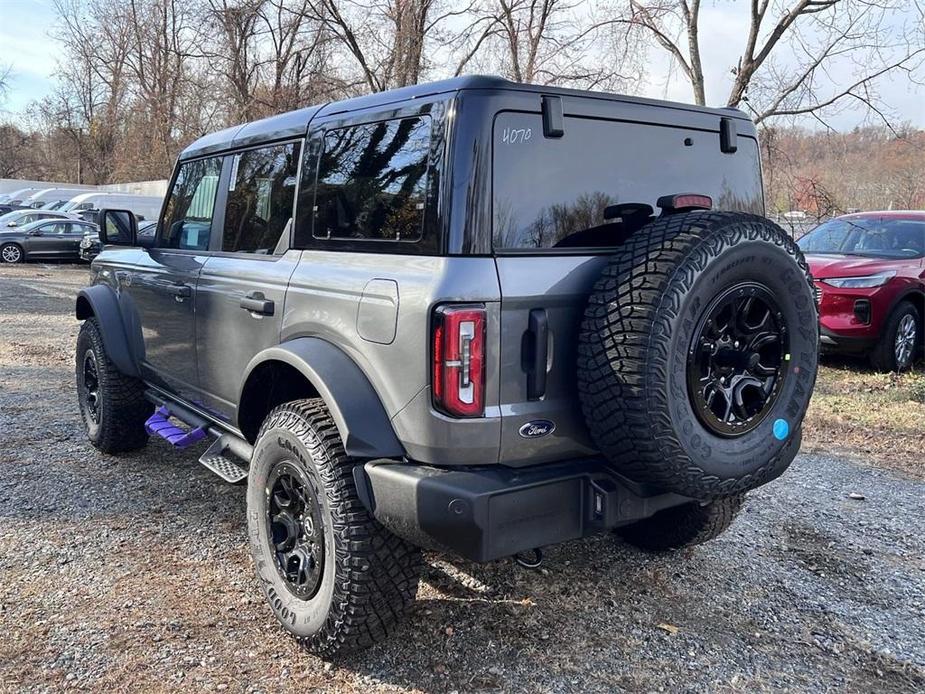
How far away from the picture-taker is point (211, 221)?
13.0ft

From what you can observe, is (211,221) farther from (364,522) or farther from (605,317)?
(605,317)

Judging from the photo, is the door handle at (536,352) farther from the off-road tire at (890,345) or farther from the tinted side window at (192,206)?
the off-road tire at (890,345)

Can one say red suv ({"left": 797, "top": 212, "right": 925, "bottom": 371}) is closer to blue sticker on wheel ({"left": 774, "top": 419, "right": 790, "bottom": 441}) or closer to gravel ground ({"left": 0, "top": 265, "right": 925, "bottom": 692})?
gravel ground ({"left": 0, "top": 265, "right": 925, "bottom": 692})

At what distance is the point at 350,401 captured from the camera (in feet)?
8.48

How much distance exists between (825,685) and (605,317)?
160 centimetres

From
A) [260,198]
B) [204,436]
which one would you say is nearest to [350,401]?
[260,198]

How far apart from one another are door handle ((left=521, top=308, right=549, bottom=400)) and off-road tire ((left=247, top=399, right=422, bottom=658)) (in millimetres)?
692

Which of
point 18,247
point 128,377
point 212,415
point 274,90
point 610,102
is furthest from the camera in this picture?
point 18,247

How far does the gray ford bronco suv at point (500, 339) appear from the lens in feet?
7.82

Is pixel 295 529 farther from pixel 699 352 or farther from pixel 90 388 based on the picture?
pixel 90 388

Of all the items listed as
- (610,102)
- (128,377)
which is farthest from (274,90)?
(610,102)

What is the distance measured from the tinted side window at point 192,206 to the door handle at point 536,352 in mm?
2186

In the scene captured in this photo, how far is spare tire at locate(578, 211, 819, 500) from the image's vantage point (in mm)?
2346

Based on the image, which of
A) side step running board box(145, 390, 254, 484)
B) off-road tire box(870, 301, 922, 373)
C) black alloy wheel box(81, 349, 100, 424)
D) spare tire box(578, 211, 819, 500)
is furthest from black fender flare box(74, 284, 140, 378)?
off-road tire box(870, 301, 922, 373)
